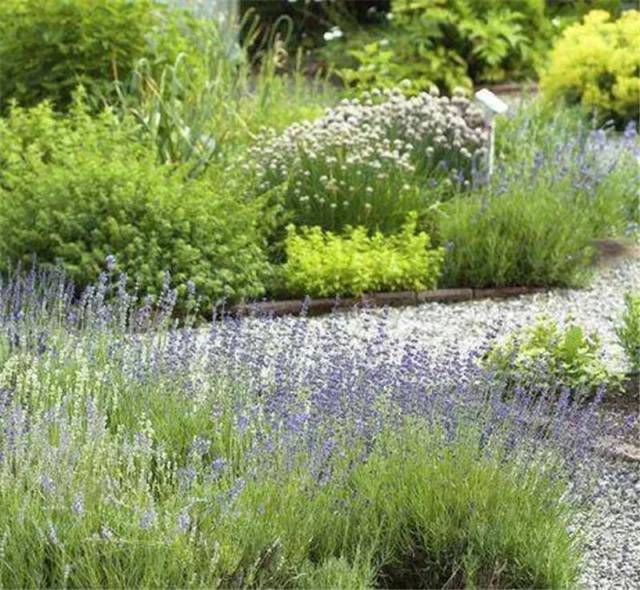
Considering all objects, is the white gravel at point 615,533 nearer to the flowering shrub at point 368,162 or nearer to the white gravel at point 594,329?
the white gravel at point 594,329

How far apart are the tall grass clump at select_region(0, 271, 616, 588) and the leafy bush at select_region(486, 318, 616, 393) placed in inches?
23.7

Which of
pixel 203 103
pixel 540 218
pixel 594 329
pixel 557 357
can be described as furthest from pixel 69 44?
pixel 557 357

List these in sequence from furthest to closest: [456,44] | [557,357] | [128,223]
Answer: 1. [456,44]
2. [128,223]
3. [557,357]

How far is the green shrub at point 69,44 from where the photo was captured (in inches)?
351

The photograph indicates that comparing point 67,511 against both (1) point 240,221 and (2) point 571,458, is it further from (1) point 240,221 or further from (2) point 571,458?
(1) point 240,221

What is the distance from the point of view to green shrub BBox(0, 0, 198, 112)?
892 cm

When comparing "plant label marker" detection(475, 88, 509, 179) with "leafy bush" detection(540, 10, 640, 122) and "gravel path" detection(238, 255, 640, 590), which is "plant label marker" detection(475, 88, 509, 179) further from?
"leafy bush" detection(540, 10, 640, 122)

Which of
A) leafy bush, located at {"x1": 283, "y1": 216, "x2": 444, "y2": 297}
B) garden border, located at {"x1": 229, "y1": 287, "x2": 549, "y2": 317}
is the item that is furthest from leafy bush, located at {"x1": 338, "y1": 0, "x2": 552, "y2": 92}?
garden border, located at {"x1": 229, "y1": 287, "x2": 549, "y2": 317}

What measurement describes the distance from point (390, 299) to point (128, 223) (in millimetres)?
1340

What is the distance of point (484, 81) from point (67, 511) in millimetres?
8729

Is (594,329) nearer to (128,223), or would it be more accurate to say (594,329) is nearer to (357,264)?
(357,264)

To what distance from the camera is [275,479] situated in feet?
14.6

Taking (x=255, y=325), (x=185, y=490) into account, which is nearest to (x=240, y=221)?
(x=255, y=325)

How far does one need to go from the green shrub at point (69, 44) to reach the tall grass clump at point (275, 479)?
390 cm
